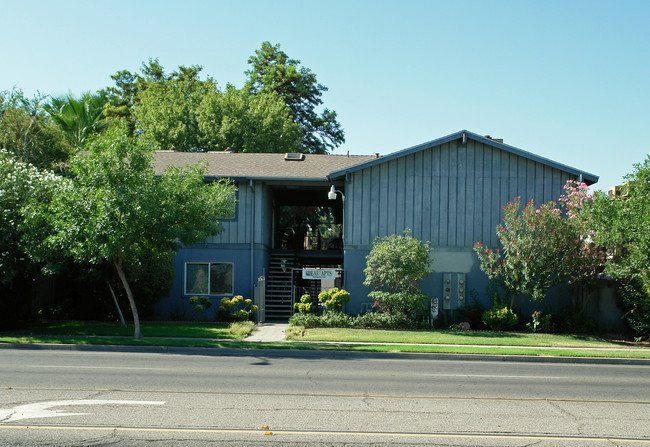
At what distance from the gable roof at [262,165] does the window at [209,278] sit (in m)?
3.59

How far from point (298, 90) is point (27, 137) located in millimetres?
24139

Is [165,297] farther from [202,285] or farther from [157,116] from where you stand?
[157,116]

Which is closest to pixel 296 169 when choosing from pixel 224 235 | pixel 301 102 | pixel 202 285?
pixel 224 235

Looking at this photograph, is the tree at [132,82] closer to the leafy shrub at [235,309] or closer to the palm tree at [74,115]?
the palm tree at [74,115]

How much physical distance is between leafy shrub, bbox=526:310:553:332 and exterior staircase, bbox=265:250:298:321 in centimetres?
937

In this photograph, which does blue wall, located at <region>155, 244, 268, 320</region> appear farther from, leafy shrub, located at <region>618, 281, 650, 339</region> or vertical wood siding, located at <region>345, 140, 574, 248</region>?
leafy shrub, located at <region>618, 281, 650, 339</region>

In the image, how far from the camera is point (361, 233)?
2330 cm

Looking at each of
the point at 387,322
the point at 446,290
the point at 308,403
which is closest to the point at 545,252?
the point at 446,290

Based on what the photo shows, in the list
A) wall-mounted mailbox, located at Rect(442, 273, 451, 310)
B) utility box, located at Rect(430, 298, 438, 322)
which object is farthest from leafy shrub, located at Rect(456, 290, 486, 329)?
utility box, located at Rect(430, 298, 438, 322)

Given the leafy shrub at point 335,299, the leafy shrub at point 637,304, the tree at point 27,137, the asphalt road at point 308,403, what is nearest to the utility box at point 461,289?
the leafy shrub at point 335,299

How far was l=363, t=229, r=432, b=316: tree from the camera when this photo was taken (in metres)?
21.4

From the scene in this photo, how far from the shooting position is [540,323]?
21.6m

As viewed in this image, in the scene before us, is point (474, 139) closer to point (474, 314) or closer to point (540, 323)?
point (474, 314)

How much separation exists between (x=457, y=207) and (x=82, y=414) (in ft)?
57.8
